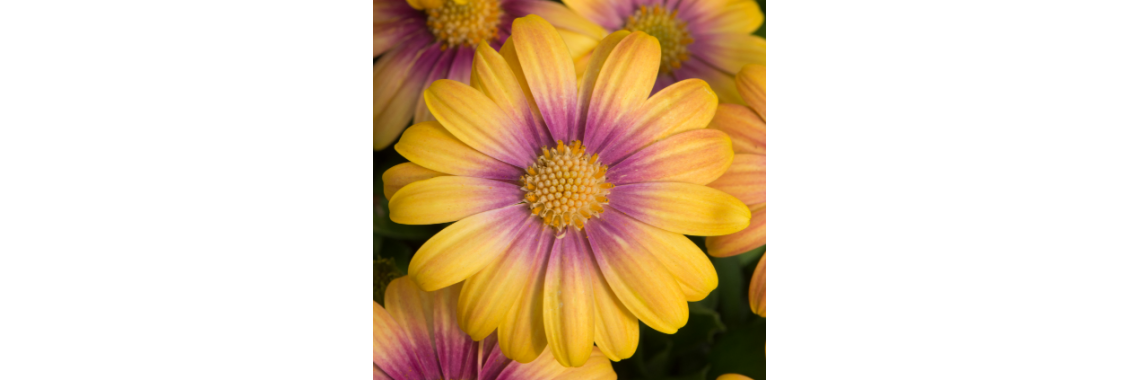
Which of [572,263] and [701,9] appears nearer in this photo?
[572,263]

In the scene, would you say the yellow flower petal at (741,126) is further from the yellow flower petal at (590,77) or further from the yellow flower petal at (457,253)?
the yellow flower petal at (457,253)

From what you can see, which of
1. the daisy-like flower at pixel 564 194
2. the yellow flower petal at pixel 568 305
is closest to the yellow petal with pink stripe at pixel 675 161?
the daisy-like flower at pixel 564 194

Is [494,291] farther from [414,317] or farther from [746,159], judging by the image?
[746,159]

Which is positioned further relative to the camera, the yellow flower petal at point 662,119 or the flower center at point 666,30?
the flower center at point 666,30
